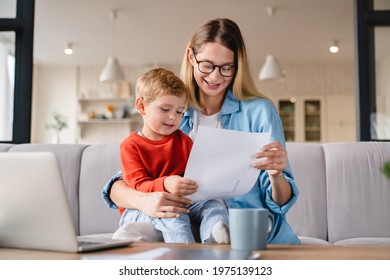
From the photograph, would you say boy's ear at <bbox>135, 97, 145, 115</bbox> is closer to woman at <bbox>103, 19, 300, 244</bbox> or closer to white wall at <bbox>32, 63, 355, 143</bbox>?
woman at <bbox>103, 19, 300, 244</bbox>

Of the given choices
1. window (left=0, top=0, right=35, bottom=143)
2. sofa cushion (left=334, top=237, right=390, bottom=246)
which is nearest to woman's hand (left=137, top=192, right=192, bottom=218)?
sofa cushion (left=334, top=237, right=390, bottom=246)

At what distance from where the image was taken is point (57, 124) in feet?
27.7

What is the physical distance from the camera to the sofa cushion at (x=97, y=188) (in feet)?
7.24

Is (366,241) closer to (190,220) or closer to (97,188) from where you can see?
(190,220)

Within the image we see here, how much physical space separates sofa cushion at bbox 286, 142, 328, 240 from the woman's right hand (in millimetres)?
1079

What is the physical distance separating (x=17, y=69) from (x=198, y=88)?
5.41 feet

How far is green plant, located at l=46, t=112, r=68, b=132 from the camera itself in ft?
26.3

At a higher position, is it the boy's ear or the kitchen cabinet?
the kitchen cabinet

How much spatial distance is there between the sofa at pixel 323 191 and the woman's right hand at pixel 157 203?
0.95 m

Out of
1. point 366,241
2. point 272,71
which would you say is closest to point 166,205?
point 366,241

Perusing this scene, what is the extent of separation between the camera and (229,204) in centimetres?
145

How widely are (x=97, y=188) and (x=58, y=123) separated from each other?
20.4ft

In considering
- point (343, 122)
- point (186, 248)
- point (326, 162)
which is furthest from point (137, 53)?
point (186, 248)

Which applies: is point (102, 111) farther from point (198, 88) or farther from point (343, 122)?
point (198, 88)
